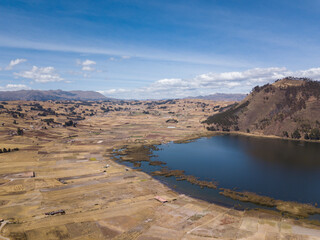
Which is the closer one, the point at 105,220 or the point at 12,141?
the point at 105,220

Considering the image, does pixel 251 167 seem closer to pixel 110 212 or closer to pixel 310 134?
pixel 110 212

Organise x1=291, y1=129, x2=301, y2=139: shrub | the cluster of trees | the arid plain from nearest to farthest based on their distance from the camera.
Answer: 1. the arid plain
2. the cluster of trees
3. x1=291, y1=129, x2=301, y2=139: shrub

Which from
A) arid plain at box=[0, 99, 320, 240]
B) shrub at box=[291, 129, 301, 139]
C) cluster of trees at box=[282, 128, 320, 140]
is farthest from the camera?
shrub at box=[291, 129, 301, 139]

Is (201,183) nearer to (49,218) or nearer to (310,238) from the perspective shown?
(310,238)

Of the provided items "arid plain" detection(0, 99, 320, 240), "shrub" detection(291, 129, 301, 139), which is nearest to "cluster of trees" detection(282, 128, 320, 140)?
"shrub" detection(291, 129, 301, 139)

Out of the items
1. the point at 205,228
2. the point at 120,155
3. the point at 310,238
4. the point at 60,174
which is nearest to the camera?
the point at 310,238

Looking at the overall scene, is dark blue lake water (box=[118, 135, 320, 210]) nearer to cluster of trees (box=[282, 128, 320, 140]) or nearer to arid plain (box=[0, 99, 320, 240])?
arid plain (box=[0, 99, 320, 240])

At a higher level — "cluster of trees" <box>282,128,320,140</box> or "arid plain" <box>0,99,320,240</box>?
"cluster of trees" <box>282,128,320,140</box>

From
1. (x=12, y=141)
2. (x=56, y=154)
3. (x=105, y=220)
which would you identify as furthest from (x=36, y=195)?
(x=12, y=141)

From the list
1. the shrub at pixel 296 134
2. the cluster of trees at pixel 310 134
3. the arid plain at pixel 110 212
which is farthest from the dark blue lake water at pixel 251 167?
the shrub at pixel 296 134
